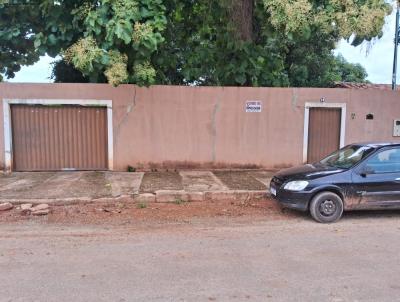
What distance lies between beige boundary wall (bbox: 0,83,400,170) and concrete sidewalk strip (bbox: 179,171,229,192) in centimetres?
78

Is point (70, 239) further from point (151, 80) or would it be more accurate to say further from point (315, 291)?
point (151, 80)

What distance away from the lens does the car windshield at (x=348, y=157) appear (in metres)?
7.21

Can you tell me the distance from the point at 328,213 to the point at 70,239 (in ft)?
14.2

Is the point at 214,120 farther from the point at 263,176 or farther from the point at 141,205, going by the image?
the point at 141,205

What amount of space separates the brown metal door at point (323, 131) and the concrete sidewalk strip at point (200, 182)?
341 centimetres

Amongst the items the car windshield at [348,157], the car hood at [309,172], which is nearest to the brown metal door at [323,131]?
the car windshield at [348,157]

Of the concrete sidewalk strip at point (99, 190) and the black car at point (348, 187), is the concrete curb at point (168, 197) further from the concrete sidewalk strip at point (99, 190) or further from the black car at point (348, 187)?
the black car at point (348, 187)

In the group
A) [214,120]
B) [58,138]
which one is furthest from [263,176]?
[58,138]

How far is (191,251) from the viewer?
532cm

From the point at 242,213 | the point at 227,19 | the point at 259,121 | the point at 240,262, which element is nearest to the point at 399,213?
the point at 242,213

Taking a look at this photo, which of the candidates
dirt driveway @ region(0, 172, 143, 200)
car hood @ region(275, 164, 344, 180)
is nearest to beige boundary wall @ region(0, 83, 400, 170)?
dirt driveway @ region(0, 172, 143, 200)

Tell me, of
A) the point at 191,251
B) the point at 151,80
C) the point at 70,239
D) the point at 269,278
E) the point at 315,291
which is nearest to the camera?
the point at 315,291

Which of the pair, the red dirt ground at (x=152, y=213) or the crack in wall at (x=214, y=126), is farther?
the crack in wall at (x=214, y=126)

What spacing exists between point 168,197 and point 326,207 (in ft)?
10.6
